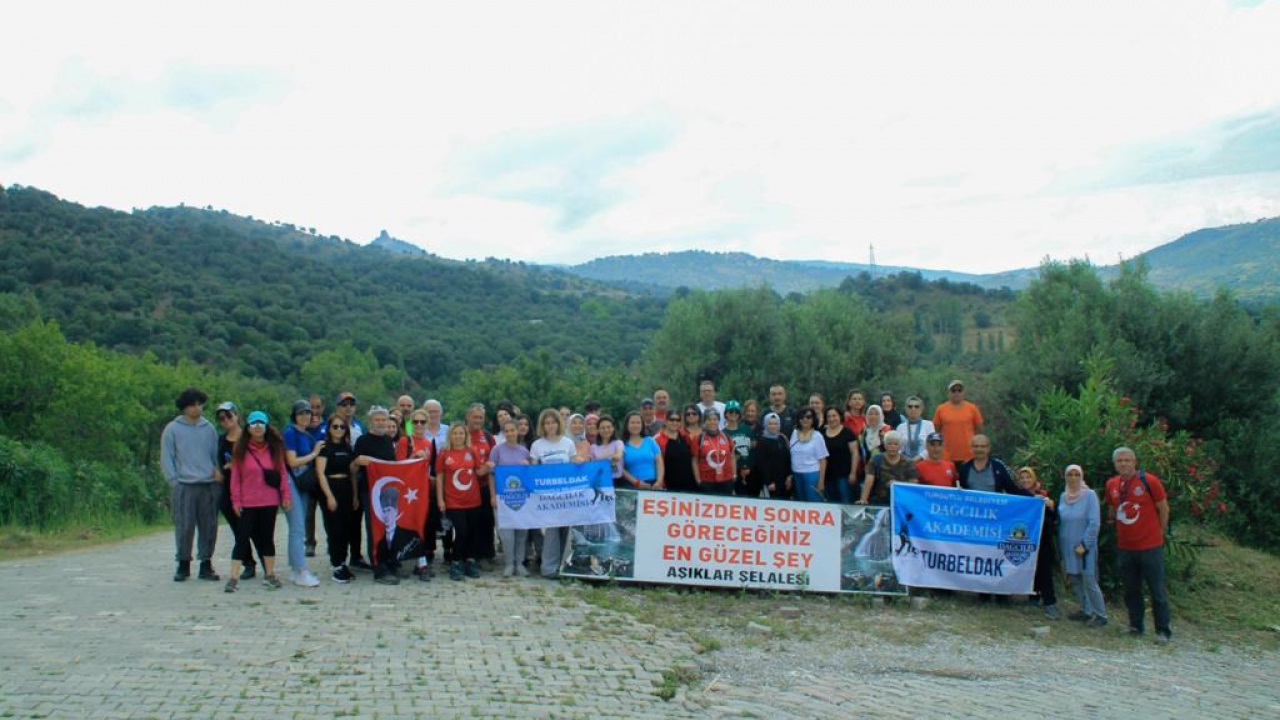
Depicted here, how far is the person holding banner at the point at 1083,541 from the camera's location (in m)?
10.4

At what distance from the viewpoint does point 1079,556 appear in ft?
34.5

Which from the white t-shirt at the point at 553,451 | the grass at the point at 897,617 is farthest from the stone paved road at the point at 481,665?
the white t-shirt at the point at 553,451

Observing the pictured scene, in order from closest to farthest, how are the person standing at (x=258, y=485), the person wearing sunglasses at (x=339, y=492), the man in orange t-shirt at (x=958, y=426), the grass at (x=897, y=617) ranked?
the grass at (x=897, y=617) < the person standing at (x=258, y=485) < the person wearing sunglasses at (x=339, y=492) < the man in orange t-shirt at (x=958, y=426)

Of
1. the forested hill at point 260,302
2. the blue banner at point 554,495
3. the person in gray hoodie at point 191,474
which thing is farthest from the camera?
the forested hill at point 260,302

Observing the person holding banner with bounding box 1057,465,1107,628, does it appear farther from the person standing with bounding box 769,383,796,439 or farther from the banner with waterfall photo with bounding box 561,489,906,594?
the person standing with bounding box 769,383,796,439

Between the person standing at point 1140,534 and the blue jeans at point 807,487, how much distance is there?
329 cm

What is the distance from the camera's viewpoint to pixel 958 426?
12258 millimetres

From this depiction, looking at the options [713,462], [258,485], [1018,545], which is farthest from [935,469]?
[258,485]

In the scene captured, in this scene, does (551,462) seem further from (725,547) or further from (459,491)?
(725,547)

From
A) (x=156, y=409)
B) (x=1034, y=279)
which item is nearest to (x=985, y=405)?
(x=1034, y=279)

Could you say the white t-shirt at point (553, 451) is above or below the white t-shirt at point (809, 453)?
above

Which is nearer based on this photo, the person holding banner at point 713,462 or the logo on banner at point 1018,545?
the logo on banner at point 1018,545

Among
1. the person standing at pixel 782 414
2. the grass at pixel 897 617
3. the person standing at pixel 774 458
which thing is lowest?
the grass at pixel 897 617

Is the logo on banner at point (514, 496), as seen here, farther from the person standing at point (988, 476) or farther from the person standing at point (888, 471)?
the person standing at point (988, 476)
